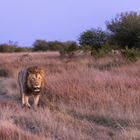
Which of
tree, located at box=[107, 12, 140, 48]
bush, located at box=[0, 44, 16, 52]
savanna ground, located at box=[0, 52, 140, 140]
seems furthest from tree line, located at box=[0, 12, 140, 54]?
bush, located at box=[0, 44, 16, 52]

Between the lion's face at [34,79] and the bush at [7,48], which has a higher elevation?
the lion's face at [34,79]

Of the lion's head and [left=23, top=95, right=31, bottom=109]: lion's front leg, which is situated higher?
the lion's head

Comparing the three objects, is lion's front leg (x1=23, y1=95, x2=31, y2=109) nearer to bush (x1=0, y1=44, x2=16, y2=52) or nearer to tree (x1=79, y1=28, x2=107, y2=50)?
tree (x1=79, y1=28, x2=107, y2=50)

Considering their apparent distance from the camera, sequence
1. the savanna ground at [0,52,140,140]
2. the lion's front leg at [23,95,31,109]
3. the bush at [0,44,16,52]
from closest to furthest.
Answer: the savanna ground at [0,52,140,140] < the lion's front leg at [23,95,31,109] < the bush at [0,44,16,52]

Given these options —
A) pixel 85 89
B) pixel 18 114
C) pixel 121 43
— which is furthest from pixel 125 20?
pixel 18 114

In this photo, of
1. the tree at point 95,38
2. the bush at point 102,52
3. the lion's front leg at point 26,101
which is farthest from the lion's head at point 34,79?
the tree at point 95,38

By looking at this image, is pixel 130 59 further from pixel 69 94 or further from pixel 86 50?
pixel 69 94

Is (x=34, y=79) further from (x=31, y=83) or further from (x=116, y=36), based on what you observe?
(x=116, y=36)

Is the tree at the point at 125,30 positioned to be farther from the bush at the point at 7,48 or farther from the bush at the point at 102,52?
the bush at the point at 7,48

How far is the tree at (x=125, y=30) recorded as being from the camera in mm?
34250

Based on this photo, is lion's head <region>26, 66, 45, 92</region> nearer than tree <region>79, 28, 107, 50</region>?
Yes

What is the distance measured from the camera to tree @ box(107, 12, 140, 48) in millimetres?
34250

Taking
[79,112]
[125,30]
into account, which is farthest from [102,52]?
[79,112]

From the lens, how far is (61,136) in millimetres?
9125
